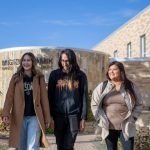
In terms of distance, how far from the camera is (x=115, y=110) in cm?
640

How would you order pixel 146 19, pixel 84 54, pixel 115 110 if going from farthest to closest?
pixel 146 19 < pixel 84 54 < pixel 115 110

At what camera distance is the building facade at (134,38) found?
2735 centimetres

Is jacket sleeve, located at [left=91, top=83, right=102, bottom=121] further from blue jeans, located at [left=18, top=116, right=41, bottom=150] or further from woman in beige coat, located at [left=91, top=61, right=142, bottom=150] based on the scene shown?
blue jeans, located at [left=18, top=116, right=41, bottom=150]

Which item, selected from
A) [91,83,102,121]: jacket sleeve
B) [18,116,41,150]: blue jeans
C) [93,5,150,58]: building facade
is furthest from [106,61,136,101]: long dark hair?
[93,5,150,58]: building facade

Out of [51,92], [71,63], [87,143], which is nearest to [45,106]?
[51,92]

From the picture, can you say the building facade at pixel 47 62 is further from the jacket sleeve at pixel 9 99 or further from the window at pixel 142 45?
the window at pixel 142 45

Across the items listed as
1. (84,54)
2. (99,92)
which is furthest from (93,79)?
(99,92)

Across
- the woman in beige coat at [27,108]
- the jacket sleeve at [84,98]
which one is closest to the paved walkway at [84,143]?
the woman in beige coat at [27,108]

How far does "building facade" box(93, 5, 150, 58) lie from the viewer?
1077 inches

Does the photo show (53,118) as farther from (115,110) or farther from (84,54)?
(84,54)

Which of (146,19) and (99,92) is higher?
(146,19)

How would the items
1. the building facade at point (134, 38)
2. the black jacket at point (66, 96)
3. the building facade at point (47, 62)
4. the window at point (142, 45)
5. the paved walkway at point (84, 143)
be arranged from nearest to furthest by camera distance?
the black jacket at point (66, 96) → the paved walkway at point (84, 143) → the building facade at point (47, 62) → the building facade at point (134, 38) → the window at point (142, 45)

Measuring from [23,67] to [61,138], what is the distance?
3.70 ft

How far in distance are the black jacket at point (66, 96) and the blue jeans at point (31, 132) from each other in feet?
0.99
